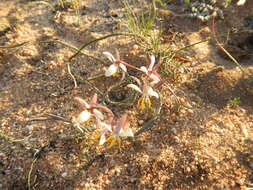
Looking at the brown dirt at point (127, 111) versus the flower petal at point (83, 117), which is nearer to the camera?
the flower petal at point (83, 117)

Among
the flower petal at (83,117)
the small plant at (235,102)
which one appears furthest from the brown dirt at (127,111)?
the flower petal at (83,117)

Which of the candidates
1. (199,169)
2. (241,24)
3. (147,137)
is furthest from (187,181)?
(241,24)

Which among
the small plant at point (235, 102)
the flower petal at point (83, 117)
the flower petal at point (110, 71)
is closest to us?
the flower petal at point (83, 117)

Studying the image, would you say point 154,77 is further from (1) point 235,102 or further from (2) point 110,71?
(1) point 235,102

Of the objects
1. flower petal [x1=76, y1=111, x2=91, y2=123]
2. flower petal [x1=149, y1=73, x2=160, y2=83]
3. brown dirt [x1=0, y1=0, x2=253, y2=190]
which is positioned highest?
flower petal [x1=149, y1=73, x2=160, y2=83]

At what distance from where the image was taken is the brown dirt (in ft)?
4.26

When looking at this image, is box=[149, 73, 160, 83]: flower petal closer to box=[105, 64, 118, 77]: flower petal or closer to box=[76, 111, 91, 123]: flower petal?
box=[105, 64, 118, 77]: flower petal

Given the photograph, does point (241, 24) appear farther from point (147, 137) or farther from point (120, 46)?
point (147, 137)

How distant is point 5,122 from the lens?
1.53 m

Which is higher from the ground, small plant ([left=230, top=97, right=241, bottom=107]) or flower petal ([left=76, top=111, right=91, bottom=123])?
flower petal ([left=76, top=111, right=91, bottom=123])

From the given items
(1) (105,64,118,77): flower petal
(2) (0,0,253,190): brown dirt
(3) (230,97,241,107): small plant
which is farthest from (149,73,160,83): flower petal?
(3) (230,97,241,107): small plant

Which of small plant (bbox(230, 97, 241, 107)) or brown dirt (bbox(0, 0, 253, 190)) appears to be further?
small plant (bbox(230, 97, 241, 107))

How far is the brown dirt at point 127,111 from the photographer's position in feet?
4.26

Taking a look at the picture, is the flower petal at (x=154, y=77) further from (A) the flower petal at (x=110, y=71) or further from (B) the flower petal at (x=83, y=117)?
(B) the flower petal at (x=83, y=117)
